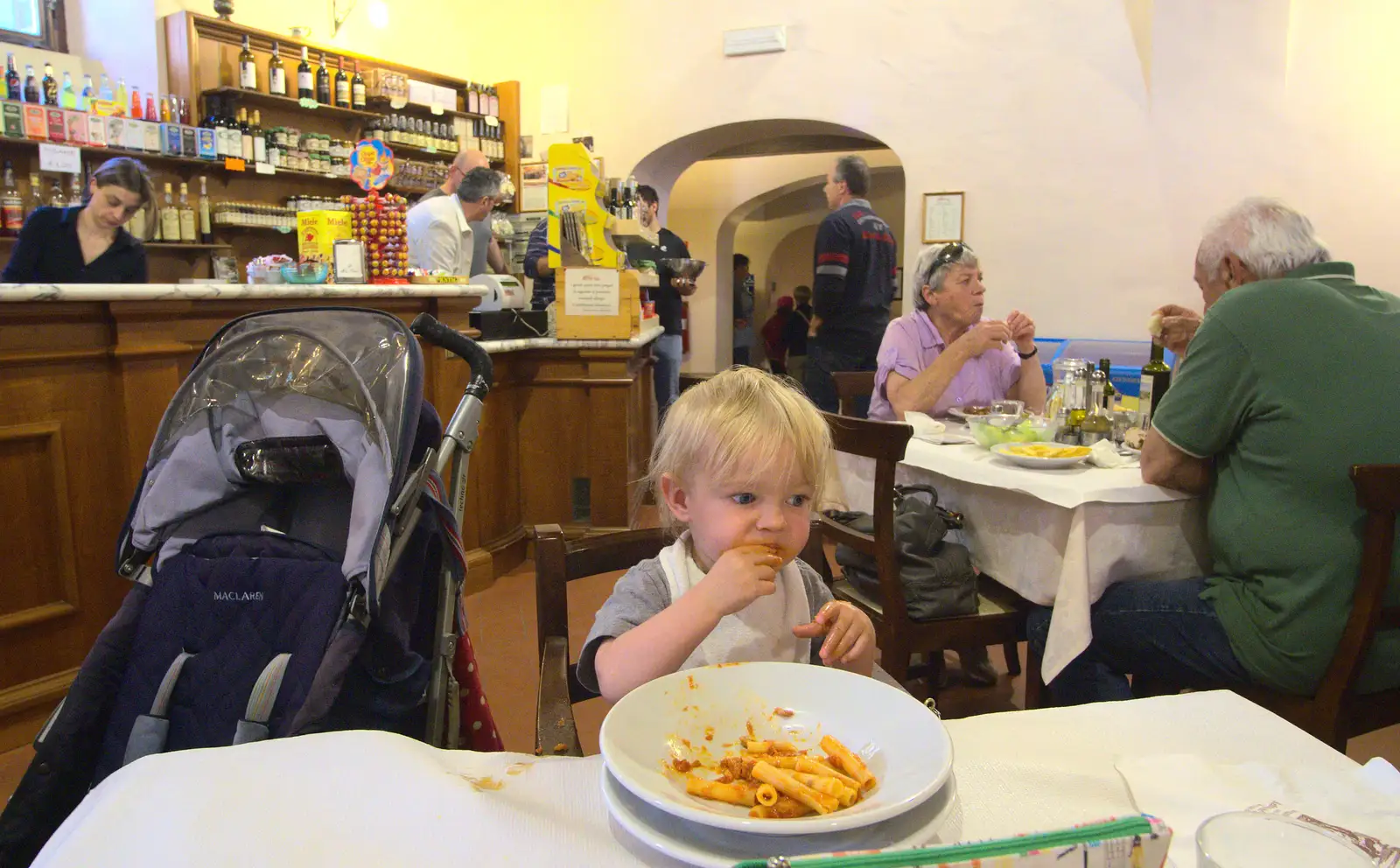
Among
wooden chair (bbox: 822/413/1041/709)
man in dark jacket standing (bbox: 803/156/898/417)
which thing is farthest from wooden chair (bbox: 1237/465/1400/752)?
man in dark jacket standing (bbox: 803/156/898/417)

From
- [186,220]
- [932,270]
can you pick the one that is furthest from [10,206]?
[932,270]

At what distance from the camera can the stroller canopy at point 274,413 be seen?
1.48m

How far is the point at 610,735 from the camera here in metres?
0.74

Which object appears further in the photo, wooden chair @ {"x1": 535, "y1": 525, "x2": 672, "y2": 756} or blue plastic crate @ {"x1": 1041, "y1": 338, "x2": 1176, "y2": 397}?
blue plastic crate @ {"x1": 1041, "y1": 338, "x2": 1176, "y2": 397}

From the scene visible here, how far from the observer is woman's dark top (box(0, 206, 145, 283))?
3.70 metres

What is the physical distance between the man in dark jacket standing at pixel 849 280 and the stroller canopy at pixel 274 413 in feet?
12.0

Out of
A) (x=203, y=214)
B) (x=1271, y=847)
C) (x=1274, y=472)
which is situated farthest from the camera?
(x=203, y=214)

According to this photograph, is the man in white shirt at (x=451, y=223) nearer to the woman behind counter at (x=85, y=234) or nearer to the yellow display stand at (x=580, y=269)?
the yellow display stand at (x=580, y=269)

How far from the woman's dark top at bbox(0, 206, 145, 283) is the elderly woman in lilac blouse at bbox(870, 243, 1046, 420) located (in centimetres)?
330

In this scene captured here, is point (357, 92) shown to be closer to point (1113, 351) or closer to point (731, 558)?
point (1113, 351)

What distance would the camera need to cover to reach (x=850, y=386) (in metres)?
3.57

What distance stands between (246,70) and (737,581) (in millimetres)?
5861

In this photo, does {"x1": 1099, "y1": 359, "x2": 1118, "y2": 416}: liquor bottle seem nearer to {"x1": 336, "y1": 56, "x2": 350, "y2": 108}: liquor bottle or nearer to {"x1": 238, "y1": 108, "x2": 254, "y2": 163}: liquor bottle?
{"x1": 238, "y1": 108, "x2": 254, "y2": 163}: liquor bottle

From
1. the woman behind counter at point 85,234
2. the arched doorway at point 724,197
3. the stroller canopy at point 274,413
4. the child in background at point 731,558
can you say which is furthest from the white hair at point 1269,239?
the arched doorway at point 724,197
